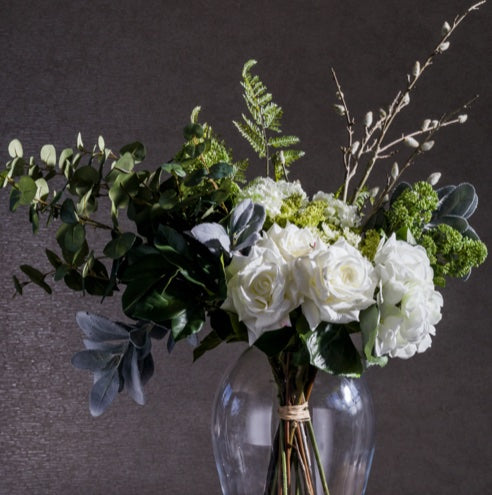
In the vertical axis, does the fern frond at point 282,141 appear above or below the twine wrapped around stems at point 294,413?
above

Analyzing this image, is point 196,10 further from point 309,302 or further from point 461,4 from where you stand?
point 309,302

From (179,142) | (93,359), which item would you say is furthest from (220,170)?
(179,142)

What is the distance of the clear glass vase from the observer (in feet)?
2.83

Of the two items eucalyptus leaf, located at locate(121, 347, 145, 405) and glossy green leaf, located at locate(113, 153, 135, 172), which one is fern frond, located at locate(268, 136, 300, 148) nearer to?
glossy green leaf, located at locate(113, 153, 135, 172)

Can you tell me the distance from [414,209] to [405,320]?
0.41ft

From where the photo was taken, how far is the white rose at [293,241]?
30.2 inches

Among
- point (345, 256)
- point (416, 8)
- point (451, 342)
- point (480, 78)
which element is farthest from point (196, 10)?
point (345, 256)

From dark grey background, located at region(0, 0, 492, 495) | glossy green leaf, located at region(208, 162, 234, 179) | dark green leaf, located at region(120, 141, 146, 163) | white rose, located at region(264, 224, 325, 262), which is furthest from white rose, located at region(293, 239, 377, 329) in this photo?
dark grey background, located at region(0, 0, 492, 495)

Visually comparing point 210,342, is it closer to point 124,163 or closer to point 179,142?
point 124,163

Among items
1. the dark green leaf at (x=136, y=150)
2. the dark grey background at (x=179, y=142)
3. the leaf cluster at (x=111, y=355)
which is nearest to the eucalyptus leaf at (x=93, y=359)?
the leaf cluster at (x=111, y=355)

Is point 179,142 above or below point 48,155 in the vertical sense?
above

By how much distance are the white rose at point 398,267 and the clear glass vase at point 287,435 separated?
5.9 inches

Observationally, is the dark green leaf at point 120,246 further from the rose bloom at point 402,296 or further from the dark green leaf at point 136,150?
the rose bloom at point 402,296

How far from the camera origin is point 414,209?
834mm
